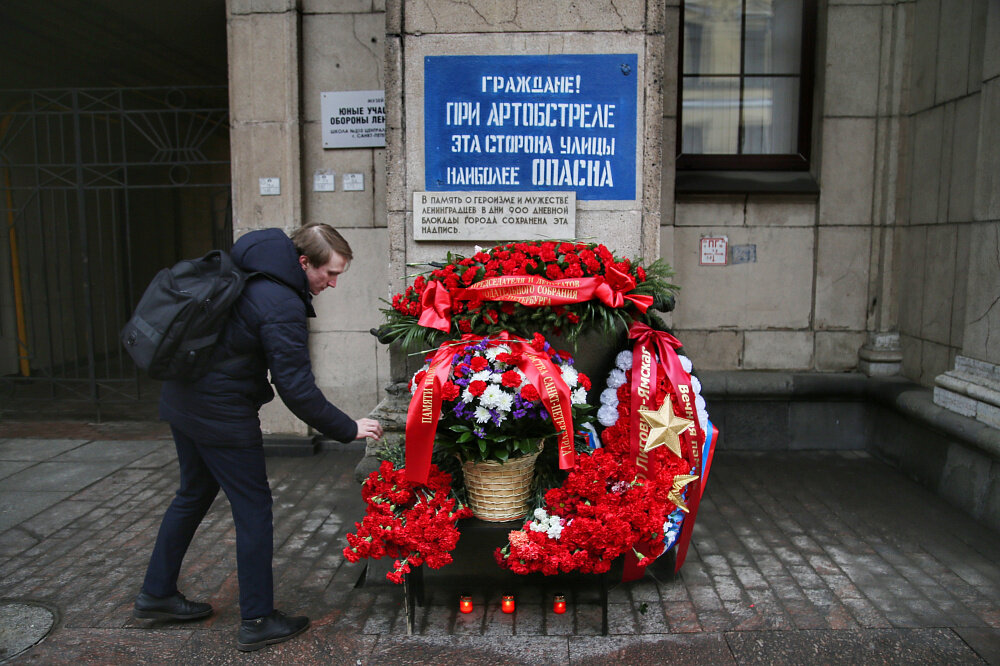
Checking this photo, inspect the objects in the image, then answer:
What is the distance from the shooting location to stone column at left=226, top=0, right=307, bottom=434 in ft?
19.6

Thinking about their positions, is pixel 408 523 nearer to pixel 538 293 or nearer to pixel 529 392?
pixel 529 392

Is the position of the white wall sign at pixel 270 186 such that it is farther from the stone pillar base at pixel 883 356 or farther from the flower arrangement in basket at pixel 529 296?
the stone pillar base at pixel 883 356

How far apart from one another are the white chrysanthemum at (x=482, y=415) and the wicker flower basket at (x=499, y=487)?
0.24 m

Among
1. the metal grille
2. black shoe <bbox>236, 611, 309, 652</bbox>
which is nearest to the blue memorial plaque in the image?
black shoe <bbox>236, 611, 309, 652</bbox>

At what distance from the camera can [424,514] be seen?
11.0ft

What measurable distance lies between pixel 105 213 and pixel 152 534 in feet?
24.5

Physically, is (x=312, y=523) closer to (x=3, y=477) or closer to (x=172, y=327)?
(x=172, y=327)

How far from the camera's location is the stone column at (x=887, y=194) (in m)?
5.94

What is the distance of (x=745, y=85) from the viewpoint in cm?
638

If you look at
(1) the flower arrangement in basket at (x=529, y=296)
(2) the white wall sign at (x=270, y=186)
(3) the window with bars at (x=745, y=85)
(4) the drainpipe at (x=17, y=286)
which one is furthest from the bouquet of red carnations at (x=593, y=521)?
(4) the drainpipe at (x=17, y=286)

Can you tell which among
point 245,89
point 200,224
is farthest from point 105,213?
point 245,89

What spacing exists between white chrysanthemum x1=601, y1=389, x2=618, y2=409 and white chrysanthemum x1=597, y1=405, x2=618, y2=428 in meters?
0.02

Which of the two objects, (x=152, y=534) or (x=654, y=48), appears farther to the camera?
(x=152, y=534)

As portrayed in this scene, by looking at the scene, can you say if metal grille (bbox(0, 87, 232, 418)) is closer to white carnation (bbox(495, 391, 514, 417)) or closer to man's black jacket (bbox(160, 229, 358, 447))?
man's black jacket (bbox(160, 229, 358, 447))
